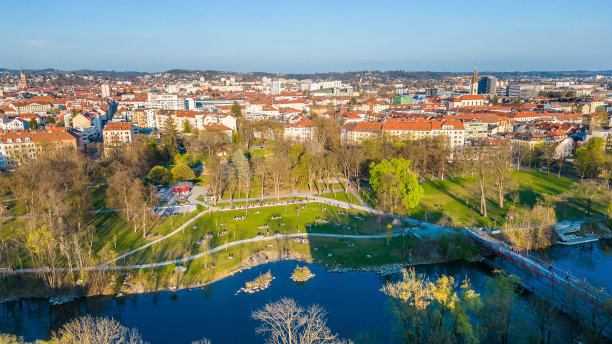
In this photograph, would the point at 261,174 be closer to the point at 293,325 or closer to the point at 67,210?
the point at 67,210

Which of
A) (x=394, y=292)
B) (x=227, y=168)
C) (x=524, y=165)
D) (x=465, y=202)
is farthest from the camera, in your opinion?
(x=524, y=165)

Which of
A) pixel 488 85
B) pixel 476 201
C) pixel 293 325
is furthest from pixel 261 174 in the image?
pixel 488 85

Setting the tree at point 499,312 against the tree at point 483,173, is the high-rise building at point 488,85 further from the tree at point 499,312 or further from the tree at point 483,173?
the tree at point 499,312

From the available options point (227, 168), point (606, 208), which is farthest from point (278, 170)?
point (606, 208)

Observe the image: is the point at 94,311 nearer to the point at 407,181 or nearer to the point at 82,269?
the point at 82,269

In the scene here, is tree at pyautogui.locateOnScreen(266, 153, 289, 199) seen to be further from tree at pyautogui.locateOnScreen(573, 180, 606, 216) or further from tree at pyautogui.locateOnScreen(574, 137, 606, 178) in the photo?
tree at pyautogui.locateOnScreen(574, 137, 606, 178)

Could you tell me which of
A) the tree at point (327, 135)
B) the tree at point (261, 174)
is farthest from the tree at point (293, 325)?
the tree at point (327, 135)
